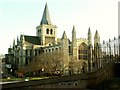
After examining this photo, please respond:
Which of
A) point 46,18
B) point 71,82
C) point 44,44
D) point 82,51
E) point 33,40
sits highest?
point 46,18

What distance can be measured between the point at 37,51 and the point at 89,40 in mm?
Result: 21680

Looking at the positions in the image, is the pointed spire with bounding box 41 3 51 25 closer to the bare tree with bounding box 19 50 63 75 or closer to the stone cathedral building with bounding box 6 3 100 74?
the stone cathedral building with bounding box 6 3 100 74

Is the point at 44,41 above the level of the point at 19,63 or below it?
above

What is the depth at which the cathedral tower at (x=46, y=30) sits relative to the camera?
100 m

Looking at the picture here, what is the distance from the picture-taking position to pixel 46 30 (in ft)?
334

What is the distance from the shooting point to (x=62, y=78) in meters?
23.4

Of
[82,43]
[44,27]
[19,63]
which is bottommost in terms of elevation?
[19,63]

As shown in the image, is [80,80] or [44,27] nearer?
[80,80]

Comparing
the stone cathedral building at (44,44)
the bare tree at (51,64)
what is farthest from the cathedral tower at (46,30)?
the bare tree at (51,64)

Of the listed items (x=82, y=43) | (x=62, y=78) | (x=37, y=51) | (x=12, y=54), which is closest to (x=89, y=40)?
(x=82, y=43)

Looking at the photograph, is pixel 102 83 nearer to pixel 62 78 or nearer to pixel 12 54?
pixel 62 78

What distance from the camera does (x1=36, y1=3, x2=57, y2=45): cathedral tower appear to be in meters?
100

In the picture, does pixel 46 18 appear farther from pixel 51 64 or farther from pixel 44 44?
pixel 51 64

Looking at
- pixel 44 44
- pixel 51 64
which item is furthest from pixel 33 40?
pixel 51 64
